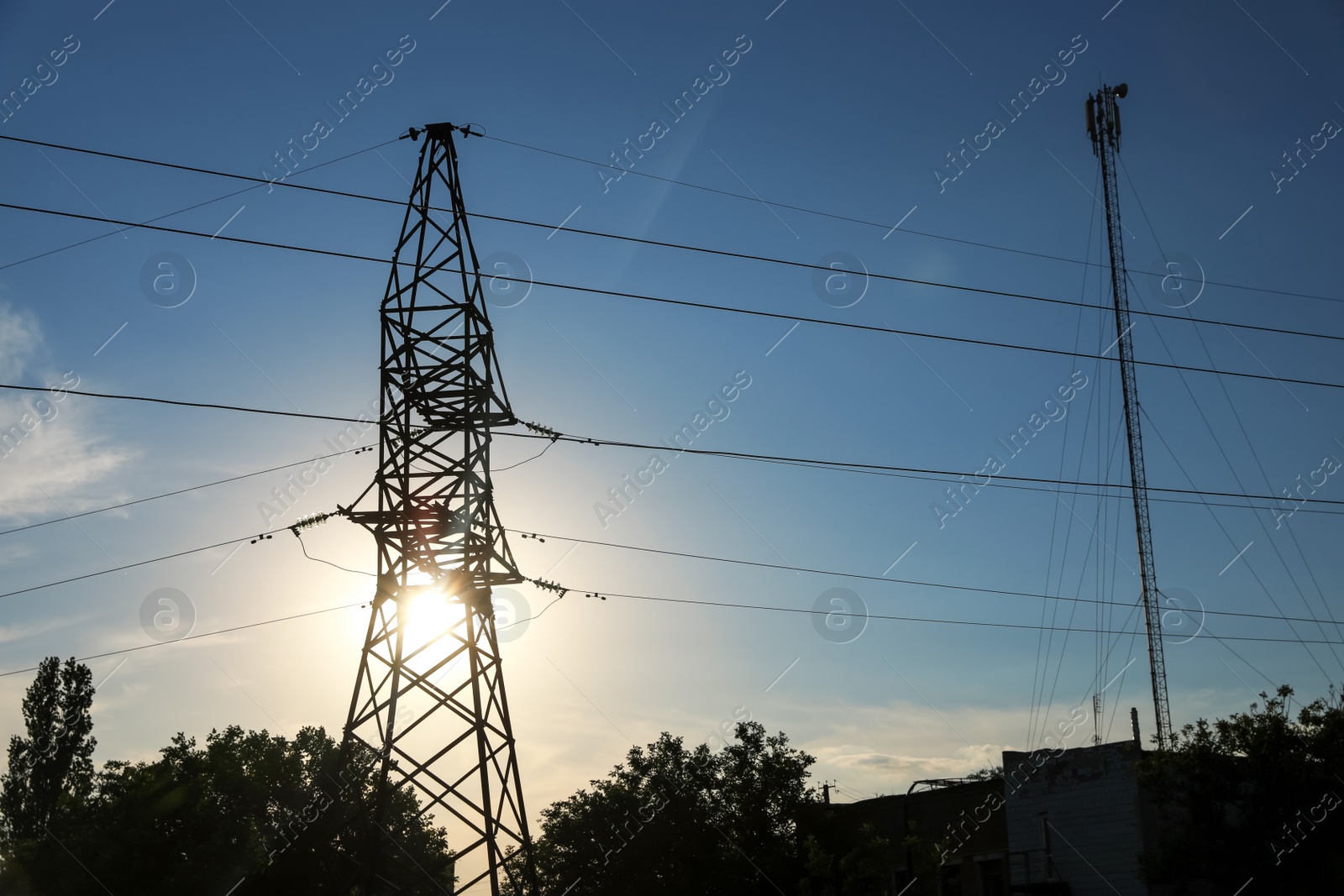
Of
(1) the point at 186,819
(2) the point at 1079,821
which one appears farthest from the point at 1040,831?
(1) the point at 186,819

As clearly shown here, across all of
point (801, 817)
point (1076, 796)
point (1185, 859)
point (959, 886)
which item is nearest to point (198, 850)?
point (801, 817)

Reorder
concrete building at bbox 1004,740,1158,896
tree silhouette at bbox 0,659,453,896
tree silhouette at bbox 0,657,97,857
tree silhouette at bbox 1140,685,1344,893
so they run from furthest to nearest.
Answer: tree silhouette at bbox 0,657,97,857 → tree silhouette at bbox 0,659,453,896 → concrete building at bbox 1004,740,1158,896 → tree silhouette at bbox 1140,685,1344,893

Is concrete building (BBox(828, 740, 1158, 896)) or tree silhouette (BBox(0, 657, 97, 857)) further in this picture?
tree silhouette (BBox(0, 657, 97, 857))

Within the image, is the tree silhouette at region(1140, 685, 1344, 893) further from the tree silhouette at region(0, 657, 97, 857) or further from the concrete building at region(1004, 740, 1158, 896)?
the tree silhouette at region(0, 657, 97, 857)

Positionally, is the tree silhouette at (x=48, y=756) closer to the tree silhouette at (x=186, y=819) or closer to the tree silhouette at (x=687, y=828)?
the tree silhouette at (x=186, y=819)

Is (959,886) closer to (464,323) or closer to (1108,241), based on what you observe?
(1108,241)

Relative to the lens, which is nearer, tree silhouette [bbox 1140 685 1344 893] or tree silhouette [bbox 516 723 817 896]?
tree silhouette [bbox 1140 685 1344 893]

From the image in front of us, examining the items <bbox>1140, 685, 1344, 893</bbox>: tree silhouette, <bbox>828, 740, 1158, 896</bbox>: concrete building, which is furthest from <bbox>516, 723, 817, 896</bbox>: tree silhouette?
<bbox>1140, 685, 1344, 893</bbox>: tree silhouette

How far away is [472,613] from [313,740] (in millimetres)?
45650

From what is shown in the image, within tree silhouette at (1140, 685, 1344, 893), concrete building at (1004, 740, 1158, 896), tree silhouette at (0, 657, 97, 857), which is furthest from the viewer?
tree silhouette at (0, 657, 97, 857)

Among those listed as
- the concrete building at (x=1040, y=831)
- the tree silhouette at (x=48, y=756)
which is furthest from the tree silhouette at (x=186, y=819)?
the concrete building at (x=1040, y=831)

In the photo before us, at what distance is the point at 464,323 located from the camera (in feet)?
77.3

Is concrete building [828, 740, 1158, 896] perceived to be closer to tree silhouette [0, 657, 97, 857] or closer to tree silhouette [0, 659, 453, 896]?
tree silhouette [0, 659, 453, 896]

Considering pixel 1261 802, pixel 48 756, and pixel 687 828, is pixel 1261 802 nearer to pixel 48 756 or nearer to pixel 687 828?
pixel 687 828
